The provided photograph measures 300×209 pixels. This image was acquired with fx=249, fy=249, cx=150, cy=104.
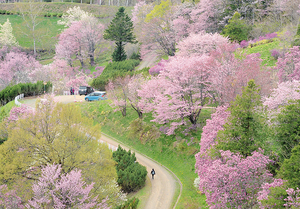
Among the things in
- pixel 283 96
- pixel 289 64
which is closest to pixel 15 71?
pixel 289 64

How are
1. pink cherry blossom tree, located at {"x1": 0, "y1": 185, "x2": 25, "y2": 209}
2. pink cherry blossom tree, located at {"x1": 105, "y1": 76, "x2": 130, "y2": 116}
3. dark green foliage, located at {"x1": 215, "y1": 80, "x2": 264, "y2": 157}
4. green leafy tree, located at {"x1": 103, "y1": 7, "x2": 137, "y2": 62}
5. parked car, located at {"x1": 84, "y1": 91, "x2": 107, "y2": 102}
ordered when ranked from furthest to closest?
1. green leafy tree, located at {"x1": 103, "y1": 7, "x2": 137, "y2": 62}
2. parked car, located at {"x1": 84, "y1": 91, "x2": 107, "y2": 102}
3. pink cherry blossom tree, located at {"x1": 105, "y1": 76, "x2": 130, "y2": 116}
4. pink cherry blossom tree, located at {"x1": 0, "y1": 185, "x2": 25, "y2": 209}
5. dark green foliage, located at {"x1": 215, "y1": 80, "x2": 264, "y2": 157}

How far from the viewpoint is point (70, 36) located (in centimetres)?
5978

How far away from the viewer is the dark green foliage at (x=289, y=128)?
12586 millimetres

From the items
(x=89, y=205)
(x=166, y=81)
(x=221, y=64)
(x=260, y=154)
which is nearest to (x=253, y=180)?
(x=260, y=154)

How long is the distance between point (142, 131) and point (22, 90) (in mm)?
26936

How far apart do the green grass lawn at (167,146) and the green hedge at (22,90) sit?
1215cm

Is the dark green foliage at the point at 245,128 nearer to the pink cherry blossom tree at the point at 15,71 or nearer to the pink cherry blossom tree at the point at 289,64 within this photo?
the pink cherry blossom tree at the point at 289,64

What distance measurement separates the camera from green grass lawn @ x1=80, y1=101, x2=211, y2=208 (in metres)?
20.7

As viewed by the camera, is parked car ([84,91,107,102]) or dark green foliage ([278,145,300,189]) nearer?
dark green foliage ([278,145,300,189])

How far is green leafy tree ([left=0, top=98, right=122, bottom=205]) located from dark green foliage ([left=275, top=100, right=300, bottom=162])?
10854mm

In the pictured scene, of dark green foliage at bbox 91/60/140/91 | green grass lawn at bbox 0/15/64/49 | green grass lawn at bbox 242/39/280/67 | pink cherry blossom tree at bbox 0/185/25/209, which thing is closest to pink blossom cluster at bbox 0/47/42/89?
dark green foliage at bbox 91/60/140/91

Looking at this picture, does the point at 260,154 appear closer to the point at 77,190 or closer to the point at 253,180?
the point at 253,180

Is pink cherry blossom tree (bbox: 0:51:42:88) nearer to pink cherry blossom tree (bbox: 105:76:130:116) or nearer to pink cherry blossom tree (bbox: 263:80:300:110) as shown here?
pink cherry blossom tree (bbox: 105:76:130:116)

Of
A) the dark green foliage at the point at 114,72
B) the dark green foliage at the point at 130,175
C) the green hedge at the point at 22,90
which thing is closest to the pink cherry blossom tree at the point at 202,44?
the dark green foliage at the point at 114,72
